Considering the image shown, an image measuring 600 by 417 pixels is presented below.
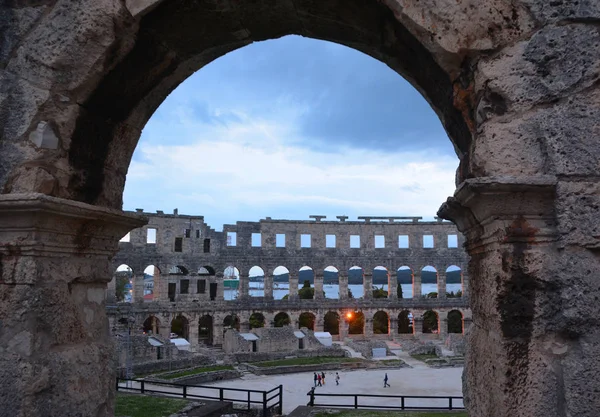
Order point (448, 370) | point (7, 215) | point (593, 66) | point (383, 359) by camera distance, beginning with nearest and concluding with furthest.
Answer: point (593, 66), point (7, 215), point (448, 370), point (383, 359)

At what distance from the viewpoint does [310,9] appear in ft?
10.4

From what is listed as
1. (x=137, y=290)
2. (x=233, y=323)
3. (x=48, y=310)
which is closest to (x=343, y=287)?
(x=233, y=323)

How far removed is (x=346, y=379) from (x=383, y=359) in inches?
218

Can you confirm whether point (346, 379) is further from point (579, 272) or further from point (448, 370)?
point (579, 272)

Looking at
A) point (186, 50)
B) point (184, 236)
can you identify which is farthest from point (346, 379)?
point (186, 50)

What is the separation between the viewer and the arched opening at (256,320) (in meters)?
35.4

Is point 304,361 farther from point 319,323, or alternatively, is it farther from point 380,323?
point 380,323

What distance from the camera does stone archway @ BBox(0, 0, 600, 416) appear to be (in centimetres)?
236

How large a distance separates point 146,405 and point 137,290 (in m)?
21.8

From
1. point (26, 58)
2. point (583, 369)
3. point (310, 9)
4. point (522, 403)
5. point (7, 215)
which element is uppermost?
point (310, 9)

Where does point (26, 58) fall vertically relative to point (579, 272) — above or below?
above

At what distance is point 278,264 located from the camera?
36188 millimetres

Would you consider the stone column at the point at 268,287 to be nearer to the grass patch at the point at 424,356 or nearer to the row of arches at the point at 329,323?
the row of arches at the point at 329,323

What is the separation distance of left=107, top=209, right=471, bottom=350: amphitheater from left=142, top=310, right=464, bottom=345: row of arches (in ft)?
0.42
